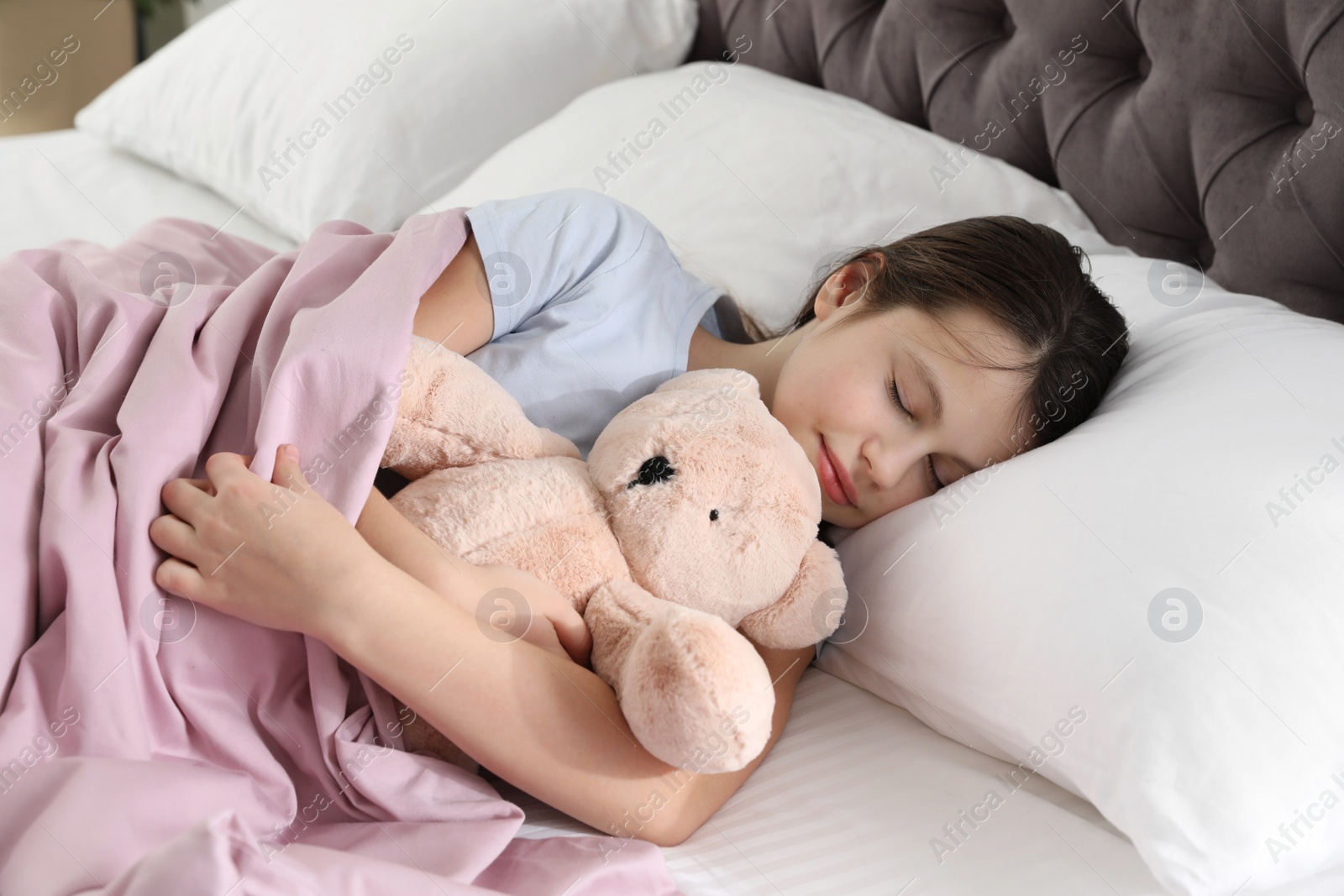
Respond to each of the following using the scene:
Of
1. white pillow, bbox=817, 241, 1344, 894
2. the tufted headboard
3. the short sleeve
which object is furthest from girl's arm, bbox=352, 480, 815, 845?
the tufted headboard

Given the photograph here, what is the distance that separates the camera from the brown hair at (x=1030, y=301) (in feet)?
3.10

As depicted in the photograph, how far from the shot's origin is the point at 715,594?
713 millimetres

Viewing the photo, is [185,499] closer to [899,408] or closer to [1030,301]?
[899,408]

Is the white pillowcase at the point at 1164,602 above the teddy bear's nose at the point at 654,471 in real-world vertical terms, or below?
below

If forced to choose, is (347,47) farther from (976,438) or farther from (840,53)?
(976,438)

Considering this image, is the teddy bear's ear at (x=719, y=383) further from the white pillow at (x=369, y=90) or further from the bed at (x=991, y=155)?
the white pillow at (x=369, y=90)

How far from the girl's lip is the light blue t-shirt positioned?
0.20 m

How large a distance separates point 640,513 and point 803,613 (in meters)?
0.15

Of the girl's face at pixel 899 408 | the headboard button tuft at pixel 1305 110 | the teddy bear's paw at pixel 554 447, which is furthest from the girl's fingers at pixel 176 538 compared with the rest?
the headboard button tuft at pixel 1305 110

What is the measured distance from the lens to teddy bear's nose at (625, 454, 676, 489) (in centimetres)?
71


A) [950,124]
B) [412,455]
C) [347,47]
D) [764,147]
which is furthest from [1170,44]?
[347,47]

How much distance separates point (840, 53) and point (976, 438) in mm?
858

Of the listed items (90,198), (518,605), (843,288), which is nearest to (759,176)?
(843,288)

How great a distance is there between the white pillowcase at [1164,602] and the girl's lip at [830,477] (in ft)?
0.14
